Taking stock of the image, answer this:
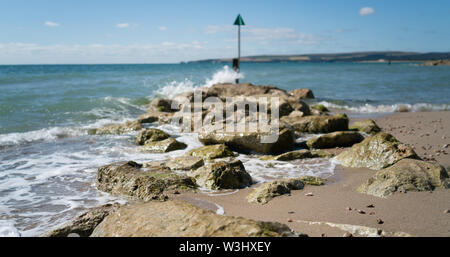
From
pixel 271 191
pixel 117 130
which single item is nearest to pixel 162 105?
pixel 117 130

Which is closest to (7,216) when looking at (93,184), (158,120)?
(93,184)

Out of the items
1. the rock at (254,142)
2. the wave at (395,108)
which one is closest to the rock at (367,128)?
the rock at (254,142)

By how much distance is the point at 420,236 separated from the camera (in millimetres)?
3293

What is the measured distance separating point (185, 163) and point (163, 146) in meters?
2.09

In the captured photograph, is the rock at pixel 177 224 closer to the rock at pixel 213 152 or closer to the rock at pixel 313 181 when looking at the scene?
the rock at pixel 313 181

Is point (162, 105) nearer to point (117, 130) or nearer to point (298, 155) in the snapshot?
point (117, 130)

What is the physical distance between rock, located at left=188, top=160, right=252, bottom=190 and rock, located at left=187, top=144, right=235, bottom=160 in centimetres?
154

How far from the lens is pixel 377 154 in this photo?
251 inches

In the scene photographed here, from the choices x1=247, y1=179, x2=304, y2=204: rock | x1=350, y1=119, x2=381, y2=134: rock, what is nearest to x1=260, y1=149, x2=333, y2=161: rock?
x1=247, y1=179, x2=304, y2=204: rock

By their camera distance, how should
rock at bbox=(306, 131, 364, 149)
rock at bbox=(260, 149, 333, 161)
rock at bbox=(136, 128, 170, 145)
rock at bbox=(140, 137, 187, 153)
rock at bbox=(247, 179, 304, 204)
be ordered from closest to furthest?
rock at bbox=(247, 179, 304, 204) → rock at bbox=(260, 149, 333, 161) → rock at bbox=(306, 131, 364, 149) → rock at bbox=(140, 137, 187, 153) → rock at bbox=(136, 128, 170, 145)

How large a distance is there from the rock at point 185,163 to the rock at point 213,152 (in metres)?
0.56

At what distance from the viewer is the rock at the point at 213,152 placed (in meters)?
7.59

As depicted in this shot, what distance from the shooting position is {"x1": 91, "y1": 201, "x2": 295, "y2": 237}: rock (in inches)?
109

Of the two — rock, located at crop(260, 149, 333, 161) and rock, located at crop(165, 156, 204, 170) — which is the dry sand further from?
rock, located at crop(165, 156, 204, 170)
